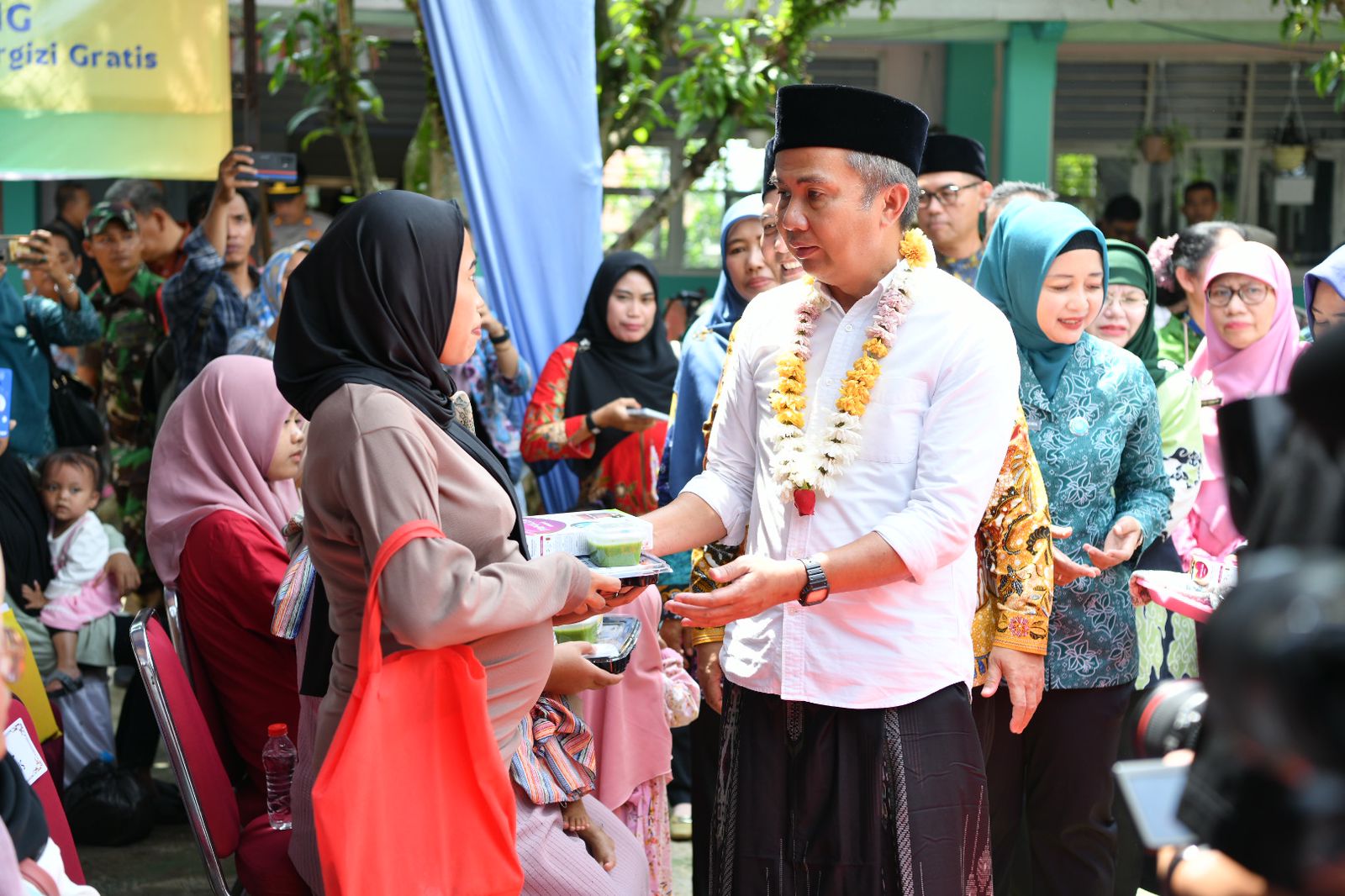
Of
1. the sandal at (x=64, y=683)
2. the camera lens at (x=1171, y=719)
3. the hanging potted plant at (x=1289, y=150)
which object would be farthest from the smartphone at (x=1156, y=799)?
the hanging potted plant at (x=1289, y=150)

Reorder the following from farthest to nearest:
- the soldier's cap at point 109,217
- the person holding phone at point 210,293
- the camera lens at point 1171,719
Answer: the soldier's cap at point 109,217, the person holding phone at point 210,293, the camera lens at point 1171,719

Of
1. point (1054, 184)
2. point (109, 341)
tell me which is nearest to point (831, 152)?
point (109, 341)

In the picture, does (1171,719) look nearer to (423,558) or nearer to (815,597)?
(815,597)

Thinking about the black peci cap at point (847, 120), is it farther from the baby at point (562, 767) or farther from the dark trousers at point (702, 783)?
the dark trousers at point (702, 783)

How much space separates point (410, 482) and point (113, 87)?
332cm

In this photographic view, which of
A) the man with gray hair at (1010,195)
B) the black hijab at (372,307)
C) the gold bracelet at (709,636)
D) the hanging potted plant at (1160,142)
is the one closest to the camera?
the black hijab at (372,307)

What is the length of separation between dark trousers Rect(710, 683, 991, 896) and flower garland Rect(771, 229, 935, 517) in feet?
1.35

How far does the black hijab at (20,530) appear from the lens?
14.1 ft

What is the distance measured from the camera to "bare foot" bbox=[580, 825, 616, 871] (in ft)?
Answer: 8.22

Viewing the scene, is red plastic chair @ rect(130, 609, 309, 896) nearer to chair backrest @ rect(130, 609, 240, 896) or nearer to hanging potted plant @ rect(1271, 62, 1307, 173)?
chair backrest @ rect(130, 609, 240, 896)

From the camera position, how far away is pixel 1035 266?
3.21 meters

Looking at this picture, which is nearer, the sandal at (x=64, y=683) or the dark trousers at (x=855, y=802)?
the dark trousers at (x=855, y=802)

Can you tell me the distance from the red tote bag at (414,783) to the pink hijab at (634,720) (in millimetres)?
768

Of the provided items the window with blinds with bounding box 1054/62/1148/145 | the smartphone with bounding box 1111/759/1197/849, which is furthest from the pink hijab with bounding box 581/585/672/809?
the window with blinds with bounding box 1054/62/1148/145
